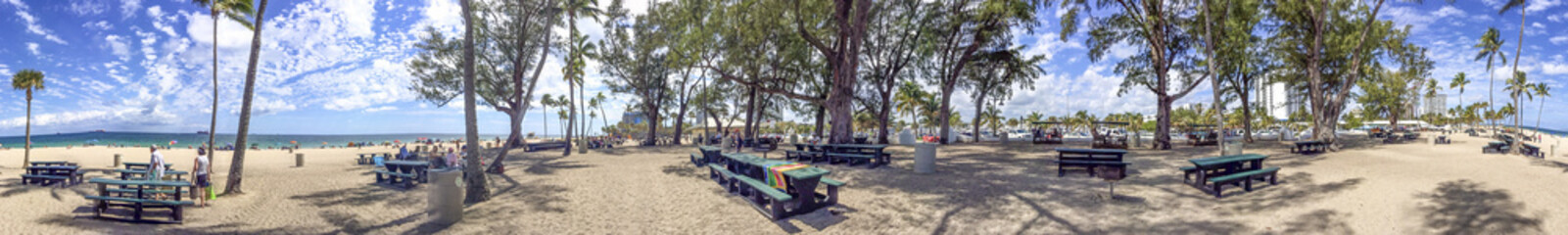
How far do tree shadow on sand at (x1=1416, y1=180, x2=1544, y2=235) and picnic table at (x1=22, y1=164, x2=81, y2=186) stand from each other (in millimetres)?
20205

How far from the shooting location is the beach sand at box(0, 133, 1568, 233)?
577cm

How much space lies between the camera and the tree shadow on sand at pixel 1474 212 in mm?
5070

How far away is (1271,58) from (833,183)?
2944 cm

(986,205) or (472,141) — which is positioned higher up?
(472,141)

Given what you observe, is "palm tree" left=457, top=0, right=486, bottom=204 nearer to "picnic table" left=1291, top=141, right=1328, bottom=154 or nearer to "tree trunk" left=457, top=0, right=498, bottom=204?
"tree trunk" left=457, top=0, right=498, bottom=204

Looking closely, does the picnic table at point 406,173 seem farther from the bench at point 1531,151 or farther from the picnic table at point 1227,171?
the bench at point 1531,151

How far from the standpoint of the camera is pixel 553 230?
635cm

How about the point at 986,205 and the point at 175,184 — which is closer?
the point at 175,184

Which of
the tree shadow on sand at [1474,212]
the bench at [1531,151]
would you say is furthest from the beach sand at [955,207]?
the bench at [1531,151]

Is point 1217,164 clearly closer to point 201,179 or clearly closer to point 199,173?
point 201,179

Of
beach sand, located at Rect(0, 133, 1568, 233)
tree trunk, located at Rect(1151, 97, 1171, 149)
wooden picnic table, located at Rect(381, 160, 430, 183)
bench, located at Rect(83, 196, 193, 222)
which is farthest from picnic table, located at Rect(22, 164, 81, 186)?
tree trunk, located at Rect(1151, 97, 1171, 149)

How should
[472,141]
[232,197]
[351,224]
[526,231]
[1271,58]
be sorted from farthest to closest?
[1271,58], [232,197], [472,141], [351,224], [526,231]

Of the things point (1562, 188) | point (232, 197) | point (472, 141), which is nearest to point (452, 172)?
point (472, 141)

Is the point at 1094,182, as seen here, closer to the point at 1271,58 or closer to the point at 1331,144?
the point at 1331,144
